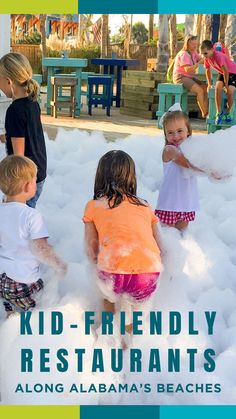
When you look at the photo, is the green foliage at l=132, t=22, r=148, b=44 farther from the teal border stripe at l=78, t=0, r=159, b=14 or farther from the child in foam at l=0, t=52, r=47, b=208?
the child in foam at l=0, t=52, r=47, b=208

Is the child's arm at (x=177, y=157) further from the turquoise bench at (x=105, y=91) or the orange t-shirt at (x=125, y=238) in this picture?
the turquoise bench at (x=105, y=91)

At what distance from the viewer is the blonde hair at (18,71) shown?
2949mm

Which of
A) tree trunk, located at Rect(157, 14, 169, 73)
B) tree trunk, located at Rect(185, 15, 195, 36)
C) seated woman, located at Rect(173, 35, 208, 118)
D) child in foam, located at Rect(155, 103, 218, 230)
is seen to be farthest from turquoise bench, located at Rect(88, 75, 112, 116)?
tree trunk, located at Rect(185, 15, 195, 36)

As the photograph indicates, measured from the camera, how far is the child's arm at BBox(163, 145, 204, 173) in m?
3.11

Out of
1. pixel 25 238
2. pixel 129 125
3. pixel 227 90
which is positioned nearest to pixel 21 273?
pixel 25 238

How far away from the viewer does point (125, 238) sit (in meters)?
2.29

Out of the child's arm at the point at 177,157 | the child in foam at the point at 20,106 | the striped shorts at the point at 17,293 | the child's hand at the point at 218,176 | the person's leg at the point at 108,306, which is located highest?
the child in foam at the point at 20,106

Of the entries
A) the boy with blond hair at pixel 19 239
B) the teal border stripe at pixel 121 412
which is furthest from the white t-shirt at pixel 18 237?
the teal border stripe at pixel 121 412

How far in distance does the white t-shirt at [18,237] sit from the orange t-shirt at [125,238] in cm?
21

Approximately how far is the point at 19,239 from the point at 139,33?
3508cm

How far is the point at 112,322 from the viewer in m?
2.41

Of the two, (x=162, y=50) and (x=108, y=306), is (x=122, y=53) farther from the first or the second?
(x=108, y=306)

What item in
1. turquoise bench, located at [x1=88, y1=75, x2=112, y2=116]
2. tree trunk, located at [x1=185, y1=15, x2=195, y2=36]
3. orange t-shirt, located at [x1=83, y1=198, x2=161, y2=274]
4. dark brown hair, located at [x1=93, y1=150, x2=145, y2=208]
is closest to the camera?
orange t-shirt, located at [x1=83, y1=198, x2=161, y2=274]

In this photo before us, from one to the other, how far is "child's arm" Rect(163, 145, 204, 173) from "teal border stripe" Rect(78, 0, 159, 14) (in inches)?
33.2
